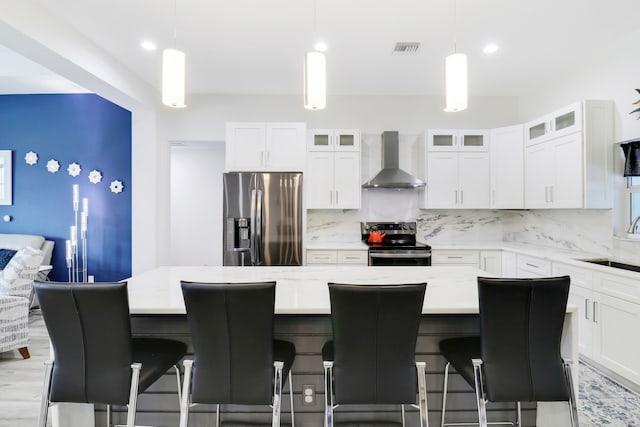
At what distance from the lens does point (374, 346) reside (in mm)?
1444

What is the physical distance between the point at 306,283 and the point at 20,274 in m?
2.91

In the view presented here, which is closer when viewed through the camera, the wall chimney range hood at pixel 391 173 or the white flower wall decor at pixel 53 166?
the wall chimney range hood at pixel 391 173

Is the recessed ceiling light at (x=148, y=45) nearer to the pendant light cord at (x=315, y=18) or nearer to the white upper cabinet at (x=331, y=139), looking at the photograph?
the pendant light cord at (x=315, y=18)

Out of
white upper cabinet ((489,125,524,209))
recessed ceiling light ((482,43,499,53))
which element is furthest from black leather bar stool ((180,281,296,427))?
white upper cabinet ((489,125,524,209))

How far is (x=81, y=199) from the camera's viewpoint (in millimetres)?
4902

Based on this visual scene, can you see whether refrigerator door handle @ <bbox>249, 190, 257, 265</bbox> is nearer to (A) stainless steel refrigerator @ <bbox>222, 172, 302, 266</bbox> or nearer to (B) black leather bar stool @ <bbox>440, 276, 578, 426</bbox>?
(A) stainless steel refrigerator @ <bbox>222, 172, 302, 266</bbox>

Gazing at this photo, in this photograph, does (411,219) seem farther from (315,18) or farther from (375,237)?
(315,18)

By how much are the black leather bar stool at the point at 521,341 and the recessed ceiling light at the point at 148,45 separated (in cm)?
338

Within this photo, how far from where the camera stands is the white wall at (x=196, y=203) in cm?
648

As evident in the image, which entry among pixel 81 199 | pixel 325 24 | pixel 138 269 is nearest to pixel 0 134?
pixel 81 199

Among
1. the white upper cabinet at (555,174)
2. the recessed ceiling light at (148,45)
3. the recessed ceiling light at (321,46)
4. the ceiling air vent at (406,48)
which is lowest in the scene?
the white upper cabinet at (555,174)

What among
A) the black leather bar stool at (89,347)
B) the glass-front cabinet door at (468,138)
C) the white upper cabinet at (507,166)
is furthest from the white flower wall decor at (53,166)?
the white upper cabinet at (507,166)

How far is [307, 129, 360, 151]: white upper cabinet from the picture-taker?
4445 millimetres

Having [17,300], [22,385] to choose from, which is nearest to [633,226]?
[22,385]
